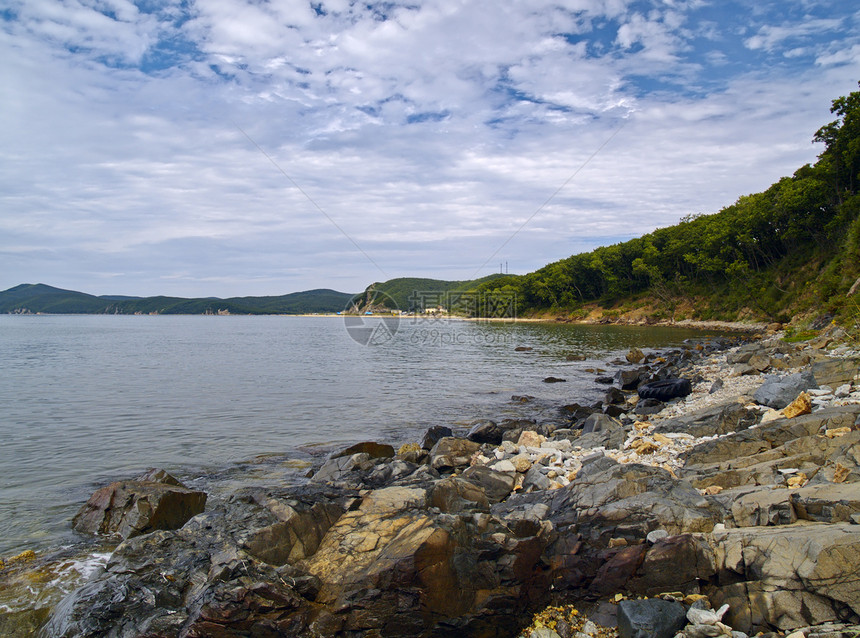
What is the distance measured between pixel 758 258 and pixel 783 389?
7634cm

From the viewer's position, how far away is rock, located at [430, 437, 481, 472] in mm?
12562

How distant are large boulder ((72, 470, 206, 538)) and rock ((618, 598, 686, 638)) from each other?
784 cm

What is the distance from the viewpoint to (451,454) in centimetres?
1299

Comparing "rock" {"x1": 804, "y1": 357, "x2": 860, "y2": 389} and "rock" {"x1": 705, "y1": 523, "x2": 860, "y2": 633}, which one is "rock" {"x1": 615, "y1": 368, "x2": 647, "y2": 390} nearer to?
"rock" {"x1": 804, "y1": 357, "x2": 860, "y2": 389}

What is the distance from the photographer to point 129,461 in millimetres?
13844

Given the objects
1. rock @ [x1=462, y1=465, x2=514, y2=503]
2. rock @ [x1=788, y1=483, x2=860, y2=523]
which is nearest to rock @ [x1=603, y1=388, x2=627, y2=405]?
rock @ [x1=462, y1=465, x2=514, y2=503]

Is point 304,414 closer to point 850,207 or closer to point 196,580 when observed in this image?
point 196,580

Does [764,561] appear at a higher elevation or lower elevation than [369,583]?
higher

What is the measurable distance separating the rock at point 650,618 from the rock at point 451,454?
6.84 meters

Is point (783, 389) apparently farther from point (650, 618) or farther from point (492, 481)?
point (650, 618)

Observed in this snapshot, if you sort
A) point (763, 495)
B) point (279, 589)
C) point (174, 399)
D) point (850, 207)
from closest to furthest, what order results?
Result: point (279, 589), point (763, 495), point (174, 399), point (850, 207)

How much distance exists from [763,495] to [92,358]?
50.3 metres

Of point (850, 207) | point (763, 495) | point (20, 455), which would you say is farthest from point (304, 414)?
point (850, 207)

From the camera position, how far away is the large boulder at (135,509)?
881 cm
